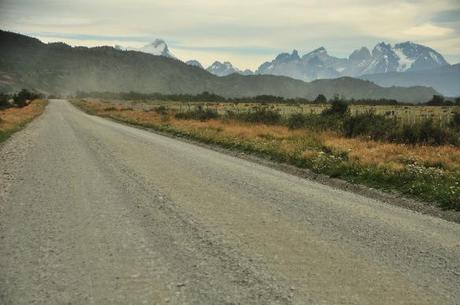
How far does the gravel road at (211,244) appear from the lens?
5.32 meters

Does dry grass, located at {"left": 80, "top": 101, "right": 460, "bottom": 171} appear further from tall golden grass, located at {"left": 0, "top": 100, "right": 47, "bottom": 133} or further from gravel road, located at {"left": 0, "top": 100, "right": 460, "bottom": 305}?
tall golden grass, located at {"left": 0, "top": 100, "right": 47, "bottom": 133}

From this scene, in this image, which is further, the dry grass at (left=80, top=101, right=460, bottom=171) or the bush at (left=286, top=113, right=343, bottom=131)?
the bush at (left=286, top=113, right=343, bottom=131)

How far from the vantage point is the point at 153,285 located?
5434 mm

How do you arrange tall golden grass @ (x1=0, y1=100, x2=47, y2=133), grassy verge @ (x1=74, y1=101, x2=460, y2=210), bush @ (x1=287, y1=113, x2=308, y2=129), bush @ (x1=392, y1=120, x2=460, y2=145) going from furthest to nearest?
bush @ (x1=287, y1=113, x2=308, y2=129) < tall golden grass @ (x1=0, y1=100, x2=47, y2=133) < bush @ (x1=392, y1=120, x2=460, y2=145) < grassy verge @ (x1=74, y1=101, x2=460, y2=210)

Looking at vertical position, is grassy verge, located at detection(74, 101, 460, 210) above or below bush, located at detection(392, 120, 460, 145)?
below

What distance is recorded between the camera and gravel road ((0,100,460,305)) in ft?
17.5

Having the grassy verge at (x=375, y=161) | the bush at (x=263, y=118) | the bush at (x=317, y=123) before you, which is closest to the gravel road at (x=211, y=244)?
the grassy verge at (x=375, y=161)

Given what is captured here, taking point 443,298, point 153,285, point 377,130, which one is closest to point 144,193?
point 153,285

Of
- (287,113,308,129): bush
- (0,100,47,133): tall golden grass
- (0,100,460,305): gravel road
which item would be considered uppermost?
(0,100,460,305): gravel road

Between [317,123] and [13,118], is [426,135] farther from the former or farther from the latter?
[13,118]

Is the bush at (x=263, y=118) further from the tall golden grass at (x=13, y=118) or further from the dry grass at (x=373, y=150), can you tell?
the tall golden grass at (x=13, y=118)

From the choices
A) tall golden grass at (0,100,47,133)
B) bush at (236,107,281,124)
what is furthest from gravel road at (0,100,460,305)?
bush at (236,107,281,124)

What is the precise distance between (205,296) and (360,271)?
2042 millimetres

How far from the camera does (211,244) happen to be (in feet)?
22.8
